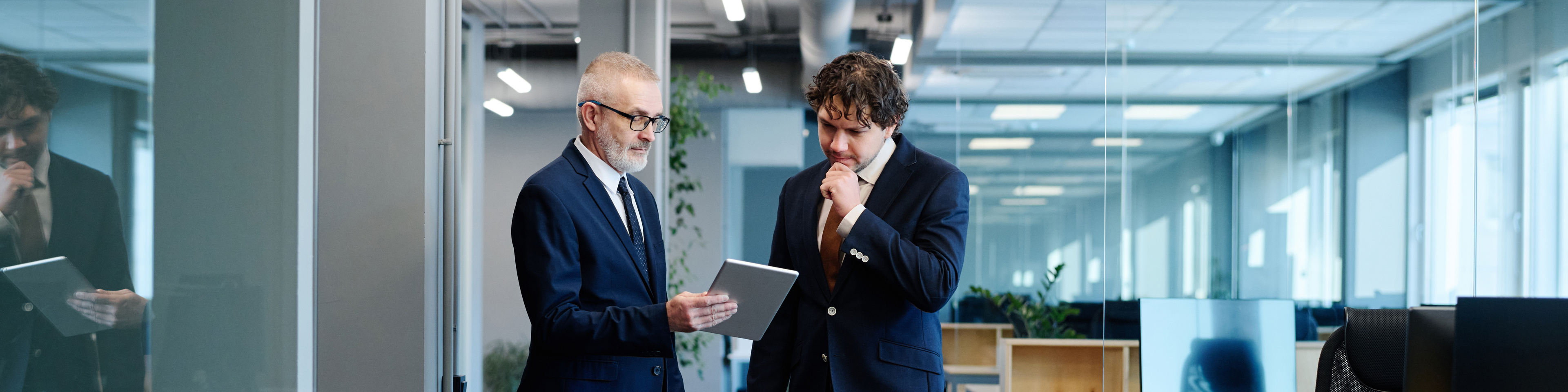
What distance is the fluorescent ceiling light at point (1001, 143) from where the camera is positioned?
6020 mm

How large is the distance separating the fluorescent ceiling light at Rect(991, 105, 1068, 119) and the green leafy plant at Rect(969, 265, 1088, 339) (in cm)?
106

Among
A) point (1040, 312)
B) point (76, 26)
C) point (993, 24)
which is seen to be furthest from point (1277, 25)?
point (76, 26)

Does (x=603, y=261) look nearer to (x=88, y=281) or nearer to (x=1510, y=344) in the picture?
(x=88, y=281)

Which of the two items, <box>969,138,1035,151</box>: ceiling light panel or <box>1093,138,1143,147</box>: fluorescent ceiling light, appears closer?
<box>1093,138,1143,147</box>: fluorescent ceiling light

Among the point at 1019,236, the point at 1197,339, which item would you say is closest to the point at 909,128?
the point at 1019,236

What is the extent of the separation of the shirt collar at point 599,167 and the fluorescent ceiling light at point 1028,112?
4570 millimetres

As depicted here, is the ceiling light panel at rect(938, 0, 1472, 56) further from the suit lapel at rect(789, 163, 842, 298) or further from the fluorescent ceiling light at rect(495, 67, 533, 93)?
the suit lapel at rect(789, 163, 842, 298)

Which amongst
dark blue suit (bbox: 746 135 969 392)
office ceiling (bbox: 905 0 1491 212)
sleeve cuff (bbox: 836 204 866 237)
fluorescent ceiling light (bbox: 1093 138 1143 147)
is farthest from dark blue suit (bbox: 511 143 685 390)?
fluorescent ceiling light (bbox: 1093 138 1143 147)

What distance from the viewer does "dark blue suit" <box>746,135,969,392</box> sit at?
5.42 ft

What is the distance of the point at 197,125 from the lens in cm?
126

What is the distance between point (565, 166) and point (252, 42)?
2.07 feet

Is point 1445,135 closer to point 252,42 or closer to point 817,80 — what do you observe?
point 817,80

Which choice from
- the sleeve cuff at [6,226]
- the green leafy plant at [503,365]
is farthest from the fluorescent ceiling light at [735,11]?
the sleeve cuff at [6,226]

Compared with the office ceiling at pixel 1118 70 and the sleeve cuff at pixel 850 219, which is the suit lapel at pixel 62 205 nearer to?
the sleeve cuff at pixel 850 219
